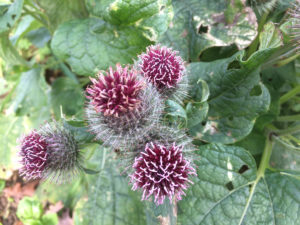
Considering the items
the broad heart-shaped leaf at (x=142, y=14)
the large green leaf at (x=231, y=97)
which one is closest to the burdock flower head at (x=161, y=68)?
the broad heart-shaped leaf at (x=142, y=14)

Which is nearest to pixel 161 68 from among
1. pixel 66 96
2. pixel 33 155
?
pixel 33 155

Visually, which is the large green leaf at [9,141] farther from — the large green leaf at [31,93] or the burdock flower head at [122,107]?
the burdock flower head at [122,107]

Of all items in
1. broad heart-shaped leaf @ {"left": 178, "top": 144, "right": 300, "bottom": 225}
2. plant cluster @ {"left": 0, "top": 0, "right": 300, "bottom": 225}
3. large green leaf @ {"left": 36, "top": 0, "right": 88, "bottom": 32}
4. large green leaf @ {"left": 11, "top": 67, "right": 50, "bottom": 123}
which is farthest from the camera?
large green leaf @ {"left": 11, "top": 67, "right": 50, "bottom": 123}

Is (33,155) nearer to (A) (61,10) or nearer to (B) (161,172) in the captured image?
(B) (161,172)

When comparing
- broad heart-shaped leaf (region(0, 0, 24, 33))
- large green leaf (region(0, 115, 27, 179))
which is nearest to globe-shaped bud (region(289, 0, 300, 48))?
broad heart-shaped leaf (region(0, 0, 24, 33))

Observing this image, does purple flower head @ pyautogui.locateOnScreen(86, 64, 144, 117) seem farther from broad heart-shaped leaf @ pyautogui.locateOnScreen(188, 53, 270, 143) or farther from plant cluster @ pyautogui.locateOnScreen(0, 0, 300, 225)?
broad heart-shaped leaf @ pyautogui.locateOnScreen(188, 53, 270, 143)

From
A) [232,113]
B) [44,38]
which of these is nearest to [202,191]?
[232,113]
